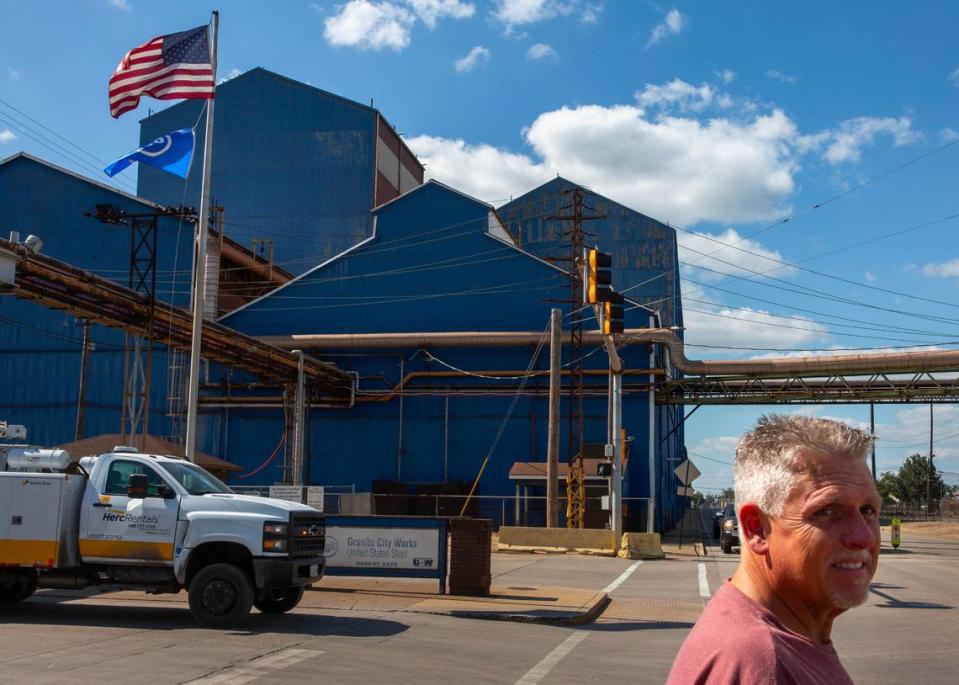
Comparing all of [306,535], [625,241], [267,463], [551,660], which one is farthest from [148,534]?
[625,241]

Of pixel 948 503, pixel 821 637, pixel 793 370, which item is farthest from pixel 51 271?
pixel 948 503

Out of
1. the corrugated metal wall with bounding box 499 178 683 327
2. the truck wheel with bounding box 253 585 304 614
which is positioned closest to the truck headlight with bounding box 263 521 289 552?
the truck wheel with bounding box 253 585 304 614

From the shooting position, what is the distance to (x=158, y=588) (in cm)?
1387

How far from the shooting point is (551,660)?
11289 millimetres

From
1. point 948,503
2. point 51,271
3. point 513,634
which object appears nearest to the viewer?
point 513,634

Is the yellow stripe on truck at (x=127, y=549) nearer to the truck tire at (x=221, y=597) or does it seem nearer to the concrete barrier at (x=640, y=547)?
the truck tire at (x=221, y=597)

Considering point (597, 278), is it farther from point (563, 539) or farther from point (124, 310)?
point (124, 310)

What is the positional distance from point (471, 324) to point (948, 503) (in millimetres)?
59900

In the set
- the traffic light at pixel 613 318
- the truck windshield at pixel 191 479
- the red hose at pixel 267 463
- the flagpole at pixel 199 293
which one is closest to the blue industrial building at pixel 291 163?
the red hose at pixel 267 463

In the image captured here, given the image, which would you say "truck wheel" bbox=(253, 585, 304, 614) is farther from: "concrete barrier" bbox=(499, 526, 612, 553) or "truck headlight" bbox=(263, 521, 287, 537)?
"concrete barrier" bbox=(499, 526, 612, 553)

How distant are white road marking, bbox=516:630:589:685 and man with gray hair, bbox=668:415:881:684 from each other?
778cm

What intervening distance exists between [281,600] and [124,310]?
1770 centimetres

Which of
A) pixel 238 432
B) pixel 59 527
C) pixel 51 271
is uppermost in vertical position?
pixel 51 271

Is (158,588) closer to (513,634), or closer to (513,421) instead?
(513,634)
